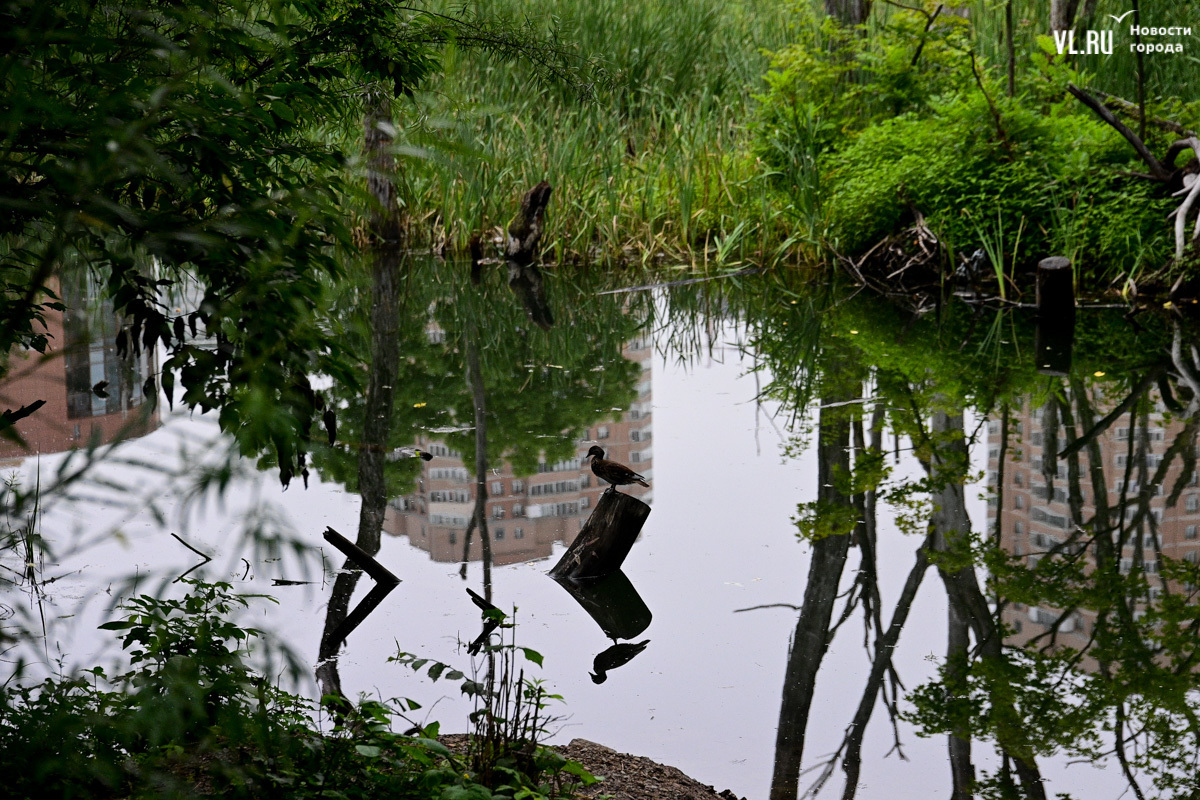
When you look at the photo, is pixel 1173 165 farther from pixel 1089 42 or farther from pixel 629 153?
pixel 629 153

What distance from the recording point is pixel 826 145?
12234 mm

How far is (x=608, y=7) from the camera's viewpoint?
16266mm

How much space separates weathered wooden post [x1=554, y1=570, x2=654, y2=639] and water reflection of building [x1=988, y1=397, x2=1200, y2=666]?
53.1 inches

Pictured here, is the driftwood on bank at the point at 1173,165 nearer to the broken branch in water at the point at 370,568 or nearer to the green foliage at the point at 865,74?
the green foliage at the point at 865,74

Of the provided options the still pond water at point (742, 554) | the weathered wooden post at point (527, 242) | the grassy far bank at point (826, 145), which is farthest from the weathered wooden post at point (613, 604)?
the weathered wooden post at point (527, 242)

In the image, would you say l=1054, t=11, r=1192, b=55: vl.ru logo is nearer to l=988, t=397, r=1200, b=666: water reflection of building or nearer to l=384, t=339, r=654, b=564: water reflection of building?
l=988, t=397, r=1200, b=666: water reflection of building

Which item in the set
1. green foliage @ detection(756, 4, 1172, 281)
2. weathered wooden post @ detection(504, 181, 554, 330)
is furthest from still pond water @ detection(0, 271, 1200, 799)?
weathered wooden post @ detection(504, 181, 554, 330)

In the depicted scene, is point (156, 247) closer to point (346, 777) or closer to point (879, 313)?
point (346, 777)

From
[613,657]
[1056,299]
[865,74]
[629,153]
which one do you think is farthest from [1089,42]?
[613,657]

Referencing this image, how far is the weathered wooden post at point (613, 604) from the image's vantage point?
4406 millimetres

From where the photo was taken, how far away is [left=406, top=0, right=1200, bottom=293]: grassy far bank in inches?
408

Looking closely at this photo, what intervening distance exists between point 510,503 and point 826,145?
303 inches

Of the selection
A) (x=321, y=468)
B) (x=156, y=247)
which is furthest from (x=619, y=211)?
(x=156, y=247)

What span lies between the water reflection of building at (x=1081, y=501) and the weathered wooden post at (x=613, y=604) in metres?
1.35
